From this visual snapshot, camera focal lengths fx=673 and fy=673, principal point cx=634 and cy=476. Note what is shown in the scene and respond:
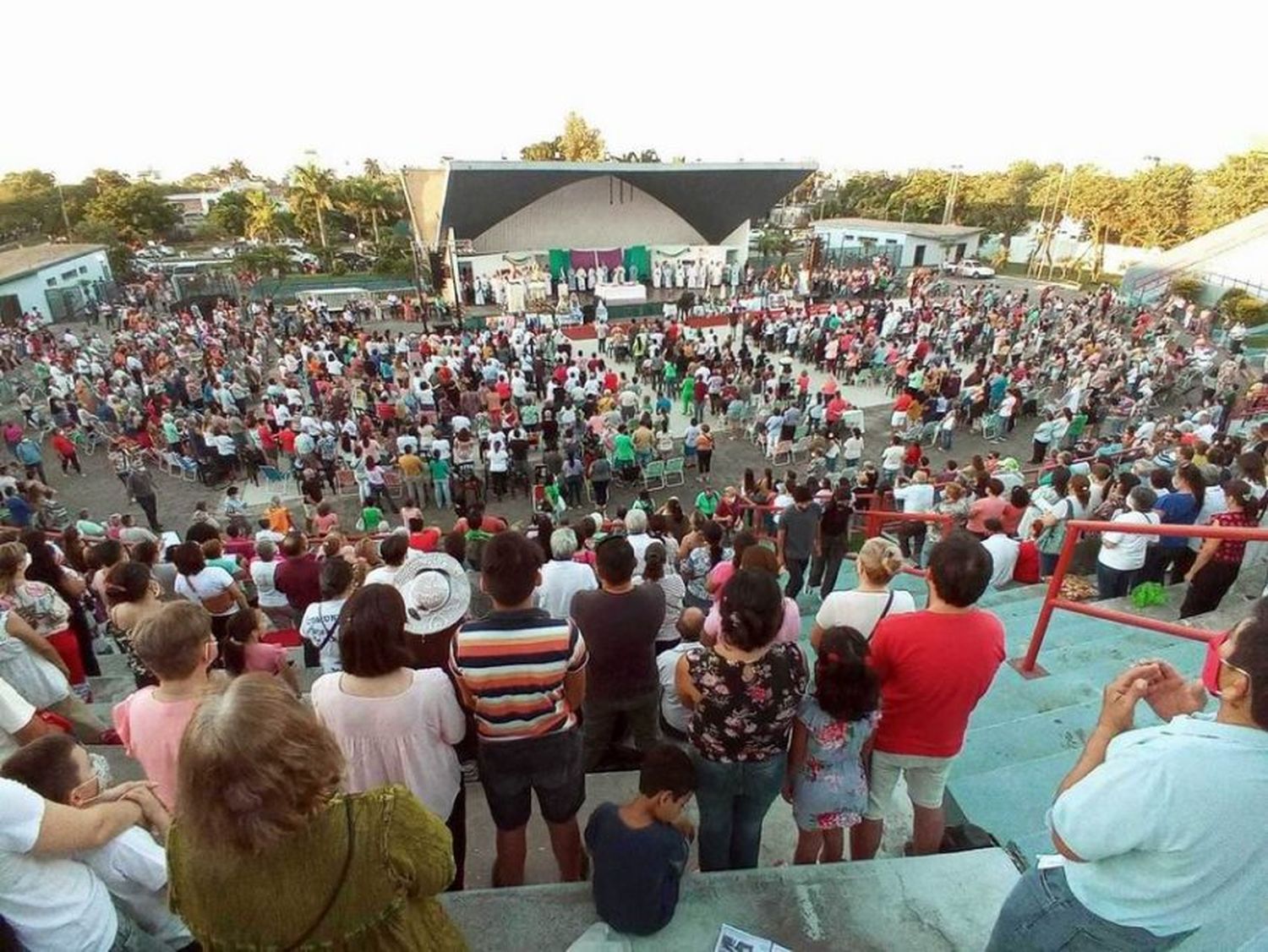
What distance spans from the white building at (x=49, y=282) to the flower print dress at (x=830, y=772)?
34.7 m

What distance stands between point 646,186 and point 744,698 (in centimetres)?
3103

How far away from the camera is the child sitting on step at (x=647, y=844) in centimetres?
218

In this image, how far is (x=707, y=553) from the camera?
18.7 ft

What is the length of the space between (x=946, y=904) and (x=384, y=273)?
3783 centimetres

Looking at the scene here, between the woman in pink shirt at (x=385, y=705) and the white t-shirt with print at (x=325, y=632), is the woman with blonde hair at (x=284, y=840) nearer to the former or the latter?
the woman in pink shirt at (x=385, y=705)

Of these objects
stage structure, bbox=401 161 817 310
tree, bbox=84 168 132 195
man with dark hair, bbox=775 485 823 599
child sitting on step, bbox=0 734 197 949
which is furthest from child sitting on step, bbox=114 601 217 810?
tree, bbox=84 168 132 195

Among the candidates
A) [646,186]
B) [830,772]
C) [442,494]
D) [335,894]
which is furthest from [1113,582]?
[646,186]

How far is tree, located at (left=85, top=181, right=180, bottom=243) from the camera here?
48.0 meters

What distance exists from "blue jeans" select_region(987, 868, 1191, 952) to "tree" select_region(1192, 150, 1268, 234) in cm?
4614

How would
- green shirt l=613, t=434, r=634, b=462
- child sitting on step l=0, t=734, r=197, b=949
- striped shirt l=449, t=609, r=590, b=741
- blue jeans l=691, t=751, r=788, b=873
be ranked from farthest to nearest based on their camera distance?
green shirt l=613, t=434, r=634, b=462 < blue jeans l=691, t=751, r=788, b=873 < striped shirt l=449, t=609, r=590, b=741 < child sitting on step l=0, t=734, r=197, b=949

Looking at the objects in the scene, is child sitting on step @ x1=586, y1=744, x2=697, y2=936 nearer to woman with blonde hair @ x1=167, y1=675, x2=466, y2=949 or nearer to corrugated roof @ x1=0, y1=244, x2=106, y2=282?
woman with blonde hair @ x1=167, y1=675, x2=466, y2=949

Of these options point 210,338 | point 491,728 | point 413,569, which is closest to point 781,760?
point 491,728

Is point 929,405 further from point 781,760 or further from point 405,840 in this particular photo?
point 405,840

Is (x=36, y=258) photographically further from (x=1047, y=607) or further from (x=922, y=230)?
(x=922, y=230)
